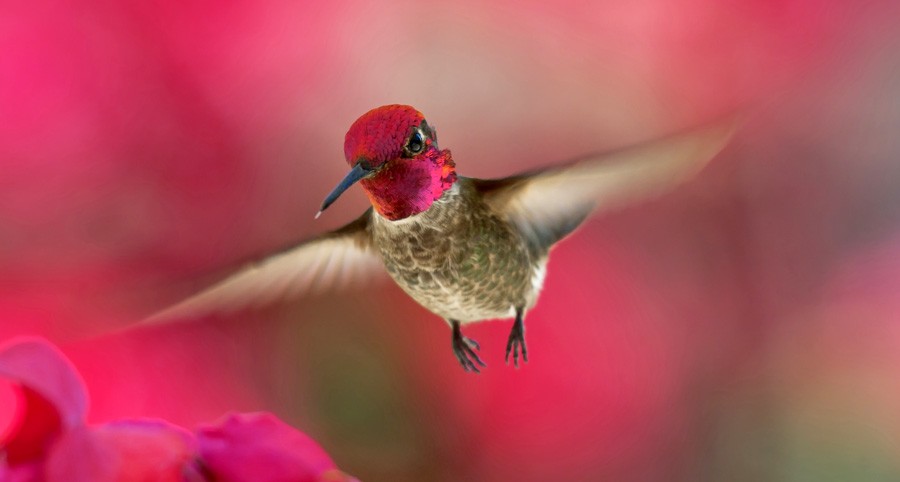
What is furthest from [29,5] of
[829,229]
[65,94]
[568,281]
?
[829,229]

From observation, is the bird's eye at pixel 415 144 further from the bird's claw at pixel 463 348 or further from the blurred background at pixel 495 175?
the blurred background at pixel 495 175

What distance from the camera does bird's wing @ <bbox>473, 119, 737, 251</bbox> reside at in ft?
0.86

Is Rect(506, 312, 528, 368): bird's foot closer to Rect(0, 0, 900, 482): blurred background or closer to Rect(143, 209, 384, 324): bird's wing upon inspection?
Rect(143, 209, 384, 324): bird's wing

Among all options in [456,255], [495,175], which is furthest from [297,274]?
[495,175]

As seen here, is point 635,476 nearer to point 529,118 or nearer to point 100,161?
point 529,118

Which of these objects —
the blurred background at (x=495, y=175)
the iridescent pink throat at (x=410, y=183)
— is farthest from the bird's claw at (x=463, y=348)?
the blurred background at (x=495, y=175)

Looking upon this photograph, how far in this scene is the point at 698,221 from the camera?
973mm

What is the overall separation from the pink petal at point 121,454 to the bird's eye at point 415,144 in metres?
0.10

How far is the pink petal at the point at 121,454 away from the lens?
0.75 feet

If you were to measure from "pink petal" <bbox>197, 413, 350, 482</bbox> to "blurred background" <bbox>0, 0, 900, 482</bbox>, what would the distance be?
55 cm

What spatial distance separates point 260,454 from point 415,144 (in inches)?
3.7

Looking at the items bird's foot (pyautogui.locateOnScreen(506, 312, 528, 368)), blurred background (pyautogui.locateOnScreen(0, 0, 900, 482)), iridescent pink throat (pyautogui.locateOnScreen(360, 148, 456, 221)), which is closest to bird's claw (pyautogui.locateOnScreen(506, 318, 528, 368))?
bird's foot (pyautogui.locateOnScreen(506, 312, 528, 368))

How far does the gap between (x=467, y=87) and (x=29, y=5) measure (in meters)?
0.40

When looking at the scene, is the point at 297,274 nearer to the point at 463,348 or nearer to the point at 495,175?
the point at 463,348
